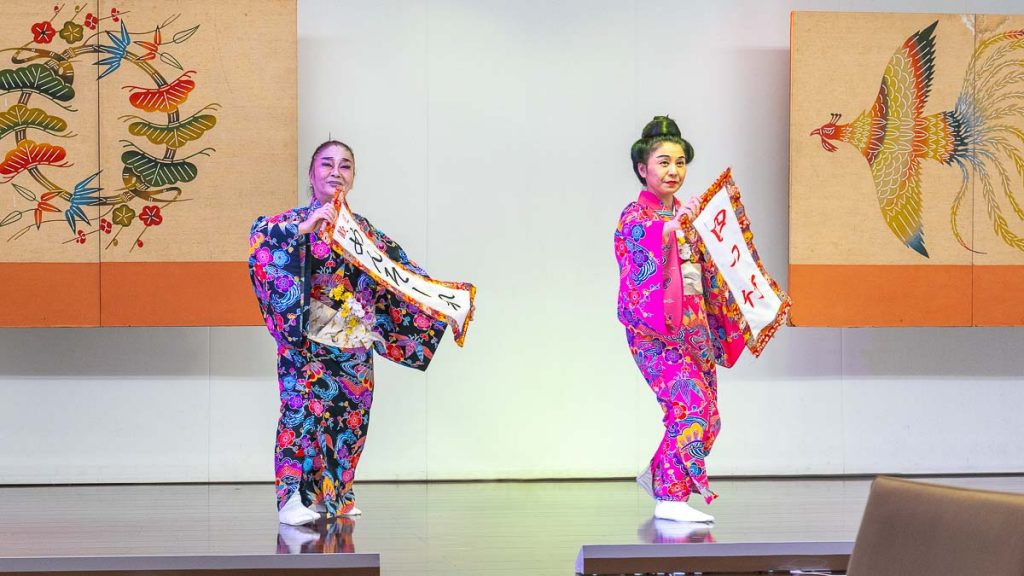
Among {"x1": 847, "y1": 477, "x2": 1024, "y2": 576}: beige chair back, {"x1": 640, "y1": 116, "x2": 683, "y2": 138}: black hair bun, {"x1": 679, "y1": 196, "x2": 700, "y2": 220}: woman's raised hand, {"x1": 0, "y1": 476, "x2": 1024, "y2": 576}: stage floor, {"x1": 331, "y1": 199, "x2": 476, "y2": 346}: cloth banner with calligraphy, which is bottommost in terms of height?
{"x1": 0, "y1": 476, "x2": 1024, "y2": 576}: stage floor

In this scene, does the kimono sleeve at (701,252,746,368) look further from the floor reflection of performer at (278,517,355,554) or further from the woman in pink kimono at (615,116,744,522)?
the floor reflection of performer at (278,517,355,554)

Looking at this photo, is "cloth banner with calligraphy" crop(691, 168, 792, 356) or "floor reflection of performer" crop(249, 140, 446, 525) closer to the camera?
"floor reflection of performer" crop(249, 140, 446, 525)

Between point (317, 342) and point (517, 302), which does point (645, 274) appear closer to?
point (317, 342)

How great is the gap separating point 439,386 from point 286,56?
5.86 ft

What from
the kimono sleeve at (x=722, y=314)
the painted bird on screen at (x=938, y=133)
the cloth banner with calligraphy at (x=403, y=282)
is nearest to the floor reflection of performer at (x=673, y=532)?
the kimono sleeve at (x=722, y=314)

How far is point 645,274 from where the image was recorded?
4.32 meters

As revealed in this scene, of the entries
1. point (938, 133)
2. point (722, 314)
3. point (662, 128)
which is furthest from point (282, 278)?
point (938, 133)

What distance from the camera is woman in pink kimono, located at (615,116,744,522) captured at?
4.31m

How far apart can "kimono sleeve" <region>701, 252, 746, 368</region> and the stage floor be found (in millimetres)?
667

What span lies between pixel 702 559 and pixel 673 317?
0.87 m

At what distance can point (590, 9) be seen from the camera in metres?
6.07

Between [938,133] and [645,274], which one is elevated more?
[938,133]

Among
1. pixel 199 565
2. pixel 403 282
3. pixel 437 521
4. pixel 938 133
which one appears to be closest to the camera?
pixel 199 565

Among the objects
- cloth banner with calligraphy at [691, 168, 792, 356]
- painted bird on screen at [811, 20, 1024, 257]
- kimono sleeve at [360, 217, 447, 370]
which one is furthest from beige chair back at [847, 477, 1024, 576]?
painted bird on screen at [811, 20, 1024, 257]
